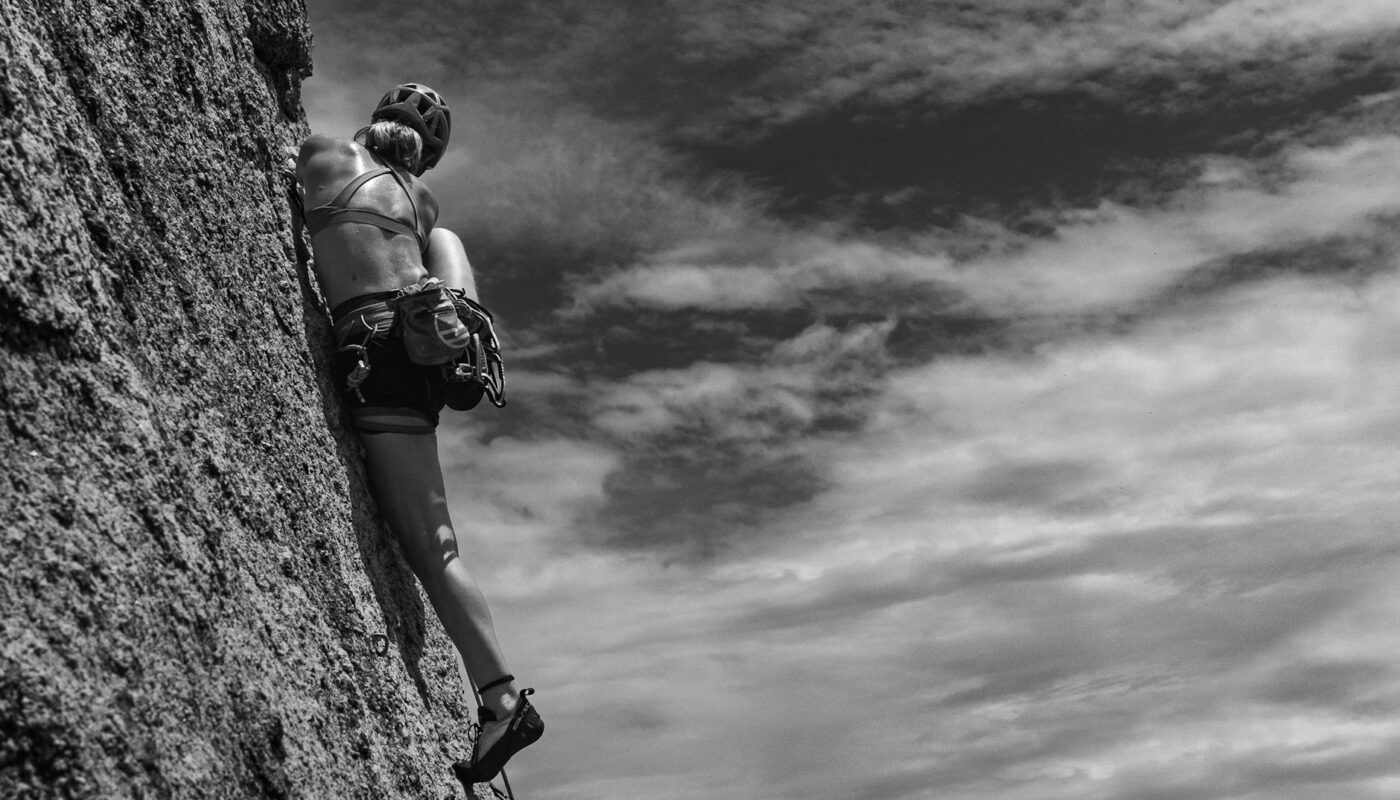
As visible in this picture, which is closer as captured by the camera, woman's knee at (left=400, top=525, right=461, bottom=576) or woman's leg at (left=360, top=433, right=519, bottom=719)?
woman's leg at (left=360, top=433, right=519, bottom=719)

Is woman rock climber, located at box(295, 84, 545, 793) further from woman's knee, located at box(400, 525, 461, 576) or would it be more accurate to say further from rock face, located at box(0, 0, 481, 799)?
rock face, located at box(0, 0, 481, 799)

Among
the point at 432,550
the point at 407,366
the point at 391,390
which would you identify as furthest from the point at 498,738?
the point at 407,366

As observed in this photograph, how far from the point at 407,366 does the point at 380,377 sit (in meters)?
0.16

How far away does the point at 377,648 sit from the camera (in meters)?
6.90

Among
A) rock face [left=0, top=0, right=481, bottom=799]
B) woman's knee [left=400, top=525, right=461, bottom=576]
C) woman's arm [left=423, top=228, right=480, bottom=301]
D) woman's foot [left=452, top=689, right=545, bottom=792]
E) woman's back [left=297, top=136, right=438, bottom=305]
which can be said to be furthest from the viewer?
woman's arm [left=423, top=228, right=480, bottom=301]

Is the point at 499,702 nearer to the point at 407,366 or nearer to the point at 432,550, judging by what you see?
the point at 432,550

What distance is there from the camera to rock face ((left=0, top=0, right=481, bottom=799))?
173 inches

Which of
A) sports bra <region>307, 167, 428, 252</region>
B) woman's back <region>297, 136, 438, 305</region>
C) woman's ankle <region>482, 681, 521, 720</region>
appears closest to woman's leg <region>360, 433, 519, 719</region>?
woman's ankle <region>482, 681, 521, 720</region>

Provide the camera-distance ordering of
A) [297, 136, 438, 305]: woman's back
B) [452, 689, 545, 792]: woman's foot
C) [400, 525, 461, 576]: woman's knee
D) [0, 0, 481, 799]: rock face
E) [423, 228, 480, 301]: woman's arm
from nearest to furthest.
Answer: [0, 0, 481, 799]: rock face < [452, 689, 545, 792]: woman's foot < [400, 525, 461, 576]: woman's knee < [297, 136, 438, 305]: woman's back < [423, 228, 480, 301]: woman's arm

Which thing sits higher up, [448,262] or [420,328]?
[448,262]

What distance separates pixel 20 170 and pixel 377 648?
3.09m

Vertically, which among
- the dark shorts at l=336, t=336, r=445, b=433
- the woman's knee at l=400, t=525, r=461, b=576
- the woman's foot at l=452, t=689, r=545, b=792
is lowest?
the woman's foot at l=452, t=689, r=545, b=792

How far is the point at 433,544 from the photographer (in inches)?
294

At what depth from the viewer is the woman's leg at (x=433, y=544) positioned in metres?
7.32
